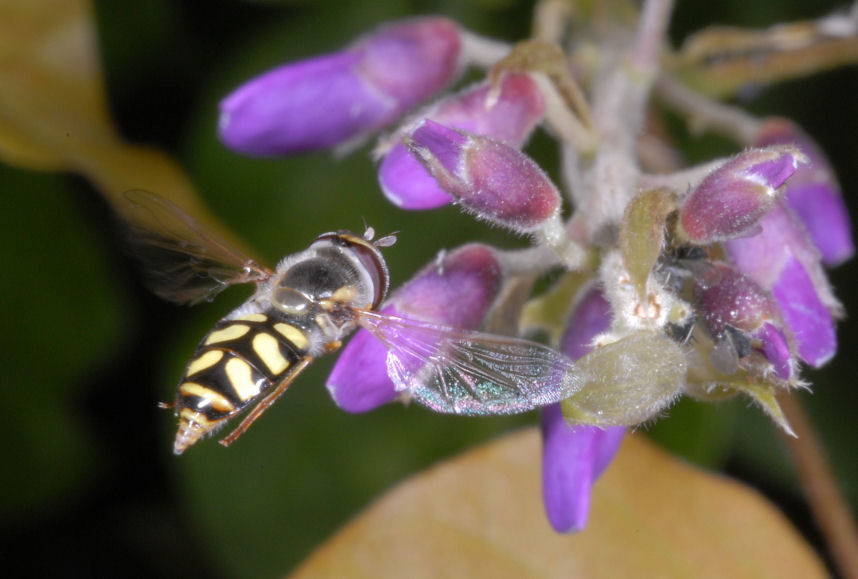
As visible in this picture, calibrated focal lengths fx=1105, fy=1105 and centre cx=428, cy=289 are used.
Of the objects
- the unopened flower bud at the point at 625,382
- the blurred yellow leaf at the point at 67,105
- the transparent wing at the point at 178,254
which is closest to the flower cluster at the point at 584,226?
the unopened flower bud at the point at 625,382

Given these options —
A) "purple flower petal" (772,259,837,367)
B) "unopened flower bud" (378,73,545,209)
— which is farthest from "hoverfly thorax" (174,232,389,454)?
"purple flower petal" (772,259,837,367)

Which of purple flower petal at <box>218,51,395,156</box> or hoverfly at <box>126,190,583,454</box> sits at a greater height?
purple flower petal at <box>218,51,395,156</box>

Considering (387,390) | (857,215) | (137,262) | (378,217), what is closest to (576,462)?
(387,390)

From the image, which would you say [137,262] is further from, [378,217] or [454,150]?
[378,217]

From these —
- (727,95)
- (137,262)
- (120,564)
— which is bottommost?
(120,564)

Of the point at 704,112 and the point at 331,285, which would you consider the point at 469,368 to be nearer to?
the point at 331,285

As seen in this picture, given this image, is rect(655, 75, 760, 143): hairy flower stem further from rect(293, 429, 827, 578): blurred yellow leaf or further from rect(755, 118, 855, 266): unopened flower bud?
rect(293, 429, 827, 578): blurred yellow leaf
